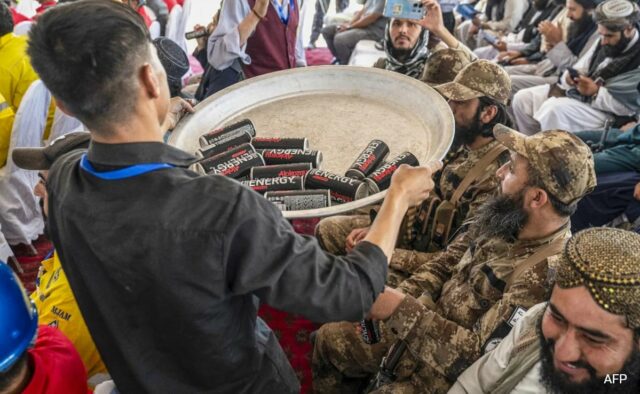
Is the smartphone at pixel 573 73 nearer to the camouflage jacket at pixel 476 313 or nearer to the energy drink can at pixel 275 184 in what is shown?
the camouflage jacket at pixel 476 313

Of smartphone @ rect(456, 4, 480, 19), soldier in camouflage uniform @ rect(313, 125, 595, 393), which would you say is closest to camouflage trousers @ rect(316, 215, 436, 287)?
soldier in camouflage uniform @ rect(313, 125, 595, 393)

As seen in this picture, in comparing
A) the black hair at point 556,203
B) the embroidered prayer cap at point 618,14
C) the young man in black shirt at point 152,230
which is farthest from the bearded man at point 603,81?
the young man in black shirt at point 152,230

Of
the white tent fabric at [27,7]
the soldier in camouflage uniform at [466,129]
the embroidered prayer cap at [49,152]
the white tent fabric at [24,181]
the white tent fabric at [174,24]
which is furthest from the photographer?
the white tent fabric at [27,7]

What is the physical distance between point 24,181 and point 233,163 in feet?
6.53

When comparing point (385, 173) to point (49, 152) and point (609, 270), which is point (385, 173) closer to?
point (609, 270)

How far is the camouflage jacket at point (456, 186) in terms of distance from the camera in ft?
7.38

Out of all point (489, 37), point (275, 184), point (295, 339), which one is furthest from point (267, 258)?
point (489, 37)

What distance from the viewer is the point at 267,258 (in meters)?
0.96

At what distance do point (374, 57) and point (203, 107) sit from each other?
3202mm

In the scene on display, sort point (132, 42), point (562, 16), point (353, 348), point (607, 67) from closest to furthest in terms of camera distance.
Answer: point (132, 42) → point (353, 348) → point (607, 67) → point (562, 16)

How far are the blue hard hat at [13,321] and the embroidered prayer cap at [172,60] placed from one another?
5.33ft

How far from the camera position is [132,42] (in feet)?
3.05

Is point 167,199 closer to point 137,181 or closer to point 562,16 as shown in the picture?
point 137,181

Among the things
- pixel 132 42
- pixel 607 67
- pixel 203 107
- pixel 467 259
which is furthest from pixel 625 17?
pixel 132 42
